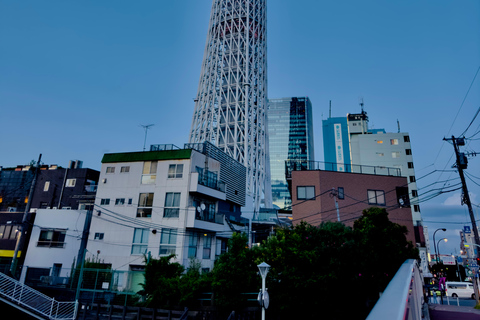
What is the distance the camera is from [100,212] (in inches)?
1307

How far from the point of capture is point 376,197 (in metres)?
33.2

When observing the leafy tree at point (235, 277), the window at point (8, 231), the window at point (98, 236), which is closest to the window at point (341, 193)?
the leafy tree at point (235, 277)

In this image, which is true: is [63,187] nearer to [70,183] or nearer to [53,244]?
[70,183]

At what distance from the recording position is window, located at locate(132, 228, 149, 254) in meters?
30.6

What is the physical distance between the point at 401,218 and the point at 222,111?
4535 cm

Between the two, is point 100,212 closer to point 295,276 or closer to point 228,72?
point 295,276

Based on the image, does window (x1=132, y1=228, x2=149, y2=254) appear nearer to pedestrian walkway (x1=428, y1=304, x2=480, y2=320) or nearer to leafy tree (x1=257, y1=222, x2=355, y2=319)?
leafy tree (x1=257, y1=222, x2=355, y2=319)

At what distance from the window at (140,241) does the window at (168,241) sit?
5.89 ft

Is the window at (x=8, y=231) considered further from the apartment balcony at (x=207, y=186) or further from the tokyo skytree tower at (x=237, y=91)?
the tokyo skytree tower at (x=237, y=91)

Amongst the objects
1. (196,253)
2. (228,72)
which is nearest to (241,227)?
(196,253)

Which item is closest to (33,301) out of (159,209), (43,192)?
(159,209)

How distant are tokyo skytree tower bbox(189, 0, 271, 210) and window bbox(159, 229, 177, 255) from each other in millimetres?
33963

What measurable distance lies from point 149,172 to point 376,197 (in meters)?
→ 24.0

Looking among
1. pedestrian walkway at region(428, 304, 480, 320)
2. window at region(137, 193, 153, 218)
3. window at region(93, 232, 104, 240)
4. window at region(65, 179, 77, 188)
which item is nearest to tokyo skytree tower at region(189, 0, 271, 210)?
→ window at region(65, 179, 77, 188)
